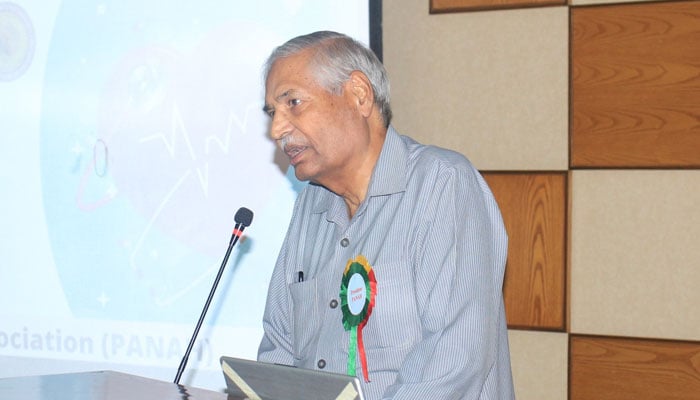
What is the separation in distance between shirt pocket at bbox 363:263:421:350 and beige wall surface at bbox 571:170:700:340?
111 cm

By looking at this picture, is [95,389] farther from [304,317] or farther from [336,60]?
[336,60]

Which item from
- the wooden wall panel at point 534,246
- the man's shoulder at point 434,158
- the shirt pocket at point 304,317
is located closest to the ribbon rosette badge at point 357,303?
the shirt pocket at point 304,317

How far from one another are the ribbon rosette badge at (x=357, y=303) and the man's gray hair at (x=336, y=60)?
1.30 ft

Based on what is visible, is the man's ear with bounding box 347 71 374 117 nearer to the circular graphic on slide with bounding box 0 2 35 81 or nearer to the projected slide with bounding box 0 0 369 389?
the projected slide with bounding box 0 0 369 389

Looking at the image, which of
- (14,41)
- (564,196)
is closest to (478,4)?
(564,196)

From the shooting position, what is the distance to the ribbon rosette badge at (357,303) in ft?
6.94

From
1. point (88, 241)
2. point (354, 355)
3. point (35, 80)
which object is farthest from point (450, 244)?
point (35, 80)

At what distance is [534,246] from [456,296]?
3.70 feet

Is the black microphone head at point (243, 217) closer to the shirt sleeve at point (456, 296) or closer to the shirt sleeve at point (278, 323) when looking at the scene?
the shirt sleeve at point (278, 323)

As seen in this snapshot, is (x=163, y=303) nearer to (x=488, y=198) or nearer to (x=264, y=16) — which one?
(x=264, y=16)

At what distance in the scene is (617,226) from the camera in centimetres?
300

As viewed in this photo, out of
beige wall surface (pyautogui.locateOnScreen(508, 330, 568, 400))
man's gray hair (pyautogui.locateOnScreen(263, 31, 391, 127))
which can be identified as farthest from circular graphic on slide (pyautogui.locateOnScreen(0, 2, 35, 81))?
beige wall surface (pyautogui.locateOnScreen(508, 330, 568, 400))

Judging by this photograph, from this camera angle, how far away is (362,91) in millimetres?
2250

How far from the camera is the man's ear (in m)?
2.23
